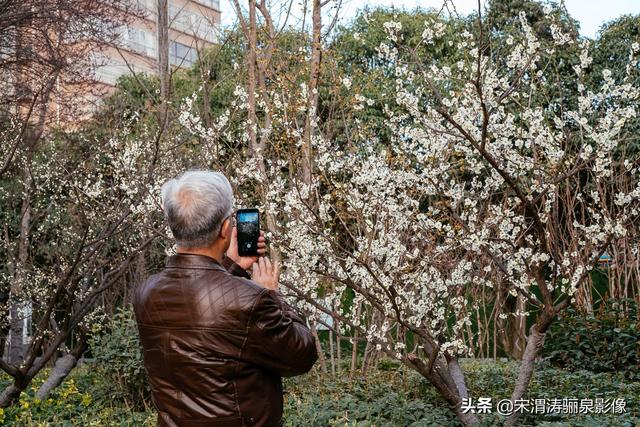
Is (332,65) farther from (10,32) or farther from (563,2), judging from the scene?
(563,2)

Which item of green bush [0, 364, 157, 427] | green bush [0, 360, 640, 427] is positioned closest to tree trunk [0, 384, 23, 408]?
green bush [0, 364, 157, 427]

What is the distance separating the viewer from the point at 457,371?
17.6ft

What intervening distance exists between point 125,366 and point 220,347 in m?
4.08

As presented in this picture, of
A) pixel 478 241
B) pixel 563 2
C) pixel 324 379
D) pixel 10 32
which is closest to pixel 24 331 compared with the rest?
pixel 10 32

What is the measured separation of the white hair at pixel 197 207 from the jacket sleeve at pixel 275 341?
26cm

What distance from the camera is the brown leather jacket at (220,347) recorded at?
85.2 inches

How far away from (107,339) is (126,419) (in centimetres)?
114

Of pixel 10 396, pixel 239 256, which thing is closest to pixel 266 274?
pixel 239 256

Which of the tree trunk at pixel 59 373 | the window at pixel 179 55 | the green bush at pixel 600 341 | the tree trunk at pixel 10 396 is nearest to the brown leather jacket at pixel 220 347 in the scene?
the tree trunk at pixel 10 396

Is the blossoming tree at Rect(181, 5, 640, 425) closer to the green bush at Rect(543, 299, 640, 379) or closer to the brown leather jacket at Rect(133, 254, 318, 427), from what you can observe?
the brown leather jacket at Rect(133, 254, 318, 427)

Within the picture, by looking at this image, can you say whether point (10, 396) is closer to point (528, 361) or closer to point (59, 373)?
point (59, 373)

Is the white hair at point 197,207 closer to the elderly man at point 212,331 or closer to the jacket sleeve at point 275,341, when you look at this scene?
the elderly man at point 212,331

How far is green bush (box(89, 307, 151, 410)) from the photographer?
5977 mm

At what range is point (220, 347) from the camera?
2.17 m
